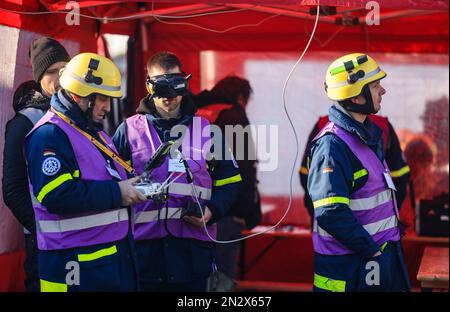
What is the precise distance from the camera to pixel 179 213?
4.97 meters

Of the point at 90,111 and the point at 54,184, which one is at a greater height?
the point at 90,111

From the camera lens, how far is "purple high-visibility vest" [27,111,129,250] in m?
4.22

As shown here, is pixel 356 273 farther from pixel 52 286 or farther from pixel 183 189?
pixel 52 286

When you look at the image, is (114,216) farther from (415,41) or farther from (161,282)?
(415,41)

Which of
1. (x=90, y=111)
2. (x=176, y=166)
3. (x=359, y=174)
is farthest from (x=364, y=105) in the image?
(x=90, y=111)

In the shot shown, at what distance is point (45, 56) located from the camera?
5.17 meters

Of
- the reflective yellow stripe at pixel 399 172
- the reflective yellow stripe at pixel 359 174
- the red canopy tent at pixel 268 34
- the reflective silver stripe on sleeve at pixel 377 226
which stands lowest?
the reflective silver stripe on sleeve at pixel 377 226

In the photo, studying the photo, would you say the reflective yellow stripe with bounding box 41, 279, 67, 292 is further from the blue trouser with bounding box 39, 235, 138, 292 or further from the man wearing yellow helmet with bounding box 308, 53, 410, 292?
the man wearing yellow helmet with bounding box 308, 53, 410, 292

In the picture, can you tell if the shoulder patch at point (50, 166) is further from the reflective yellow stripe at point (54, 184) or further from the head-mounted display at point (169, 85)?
the head-mounted display at point (169, 85)

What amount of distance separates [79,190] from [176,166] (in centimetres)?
83

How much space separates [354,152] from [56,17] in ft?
8.08

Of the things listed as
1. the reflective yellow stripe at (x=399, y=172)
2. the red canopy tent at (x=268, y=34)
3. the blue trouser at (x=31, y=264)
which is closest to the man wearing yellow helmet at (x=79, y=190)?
the blue trouser at (x=31, y=264)

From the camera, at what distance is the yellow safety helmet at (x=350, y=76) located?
15.4 ft
